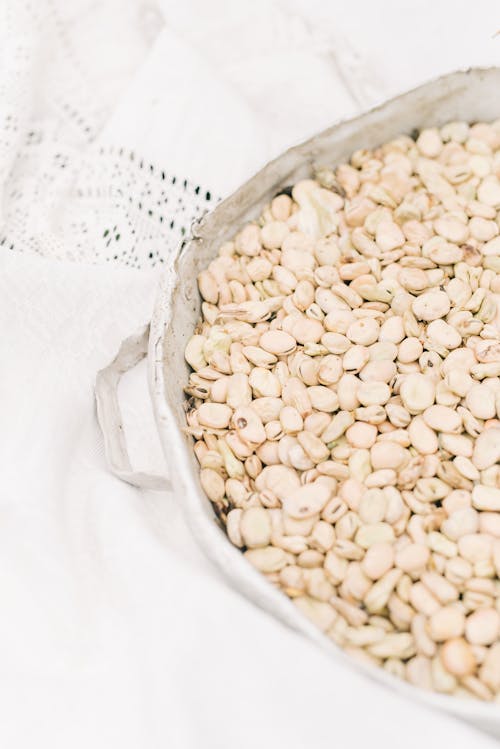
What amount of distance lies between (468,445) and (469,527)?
0.20 feet

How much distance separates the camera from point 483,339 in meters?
0.63

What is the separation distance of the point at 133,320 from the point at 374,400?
Answer: 0.80ft

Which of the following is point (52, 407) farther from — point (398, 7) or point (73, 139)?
point (398, 7)

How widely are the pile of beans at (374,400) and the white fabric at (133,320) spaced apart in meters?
0.05

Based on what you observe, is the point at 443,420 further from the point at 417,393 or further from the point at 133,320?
the point at 133,320

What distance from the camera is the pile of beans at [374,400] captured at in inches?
21.3

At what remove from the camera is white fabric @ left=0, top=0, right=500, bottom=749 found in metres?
0.54

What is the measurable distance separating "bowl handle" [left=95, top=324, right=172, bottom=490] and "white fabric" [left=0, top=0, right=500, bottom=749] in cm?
2

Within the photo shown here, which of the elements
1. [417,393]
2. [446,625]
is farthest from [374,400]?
[446,625]

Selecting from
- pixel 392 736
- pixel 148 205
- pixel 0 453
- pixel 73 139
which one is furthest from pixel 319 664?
pixel 73 139

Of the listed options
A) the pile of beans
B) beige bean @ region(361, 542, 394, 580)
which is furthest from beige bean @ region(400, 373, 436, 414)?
beige bean @ region(361, 542, 394, 580)

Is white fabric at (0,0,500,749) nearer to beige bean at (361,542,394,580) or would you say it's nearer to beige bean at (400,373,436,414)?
beige bean at (361,542,394,580)

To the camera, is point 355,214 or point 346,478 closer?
point 346,478

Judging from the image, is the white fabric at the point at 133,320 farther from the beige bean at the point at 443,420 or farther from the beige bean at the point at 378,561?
the beige bean at the point at 443,420
